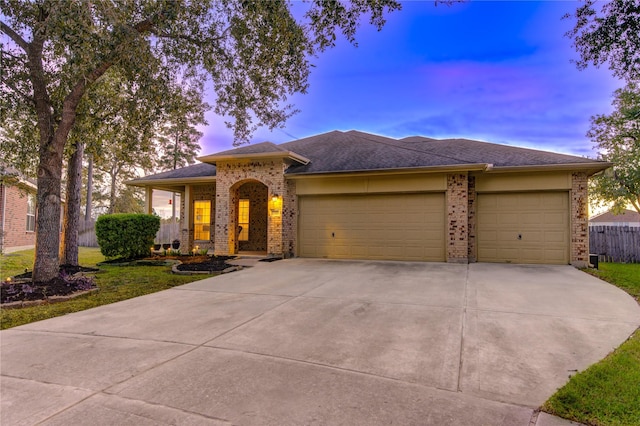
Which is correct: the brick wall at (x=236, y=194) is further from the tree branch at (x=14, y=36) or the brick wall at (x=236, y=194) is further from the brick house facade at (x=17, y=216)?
the brick house facade at (x=17, y=216)

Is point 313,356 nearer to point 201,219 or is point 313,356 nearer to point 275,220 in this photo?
point 275,220

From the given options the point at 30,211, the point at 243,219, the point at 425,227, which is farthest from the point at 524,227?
the point at 30,211

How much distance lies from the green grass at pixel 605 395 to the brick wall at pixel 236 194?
31.5 ft

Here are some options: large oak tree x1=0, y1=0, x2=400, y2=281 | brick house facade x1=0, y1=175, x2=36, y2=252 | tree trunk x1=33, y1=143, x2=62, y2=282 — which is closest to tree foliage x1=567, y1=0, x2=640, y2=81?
large oak tree x1=0, y1=0, x2=400, y2=281

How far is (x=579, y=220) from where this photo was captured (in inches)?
397

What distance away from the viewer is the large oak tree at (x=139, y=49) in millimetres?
6055

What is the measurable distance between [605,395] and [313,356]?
245cm

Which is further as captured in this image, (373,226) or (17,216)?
(17,216)

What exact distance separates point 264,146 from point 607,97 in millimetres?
18394

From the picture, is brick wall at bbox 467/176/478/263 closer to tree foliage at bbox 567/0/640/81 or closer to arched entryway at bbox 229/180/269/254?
→ tree foliage at bbox 567/0/640/81

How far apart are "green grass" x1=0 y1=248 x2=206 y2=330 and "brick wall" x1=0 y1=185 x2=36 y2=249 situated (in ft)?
17.8

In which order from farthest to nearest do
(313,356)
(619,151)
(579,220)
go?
(619,151), (579,220), (313,356)

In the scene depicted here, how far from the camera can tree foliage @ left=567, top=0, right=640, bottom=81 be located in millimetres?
4301

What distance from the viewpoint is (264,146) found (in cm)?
1289
